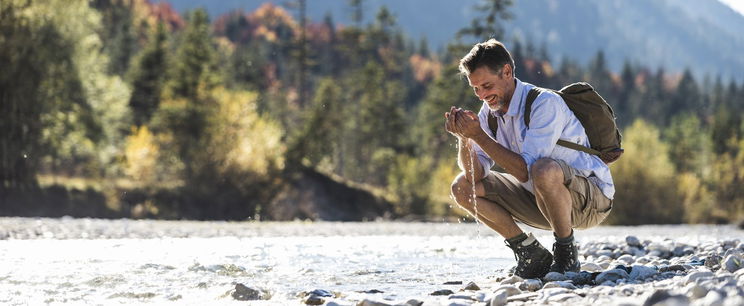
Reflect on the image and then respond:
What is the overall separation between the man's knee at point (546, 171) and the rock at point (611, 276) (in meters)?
0.84

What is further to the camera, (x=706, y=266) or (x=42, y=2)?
(x=42, y=2)

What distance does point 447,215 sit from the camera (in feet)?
126

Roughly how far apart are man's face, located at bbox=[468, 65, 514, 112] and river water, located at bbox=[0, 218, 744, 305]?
4.73ft

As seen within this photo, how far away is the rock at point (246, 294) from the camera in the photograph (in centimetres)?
547

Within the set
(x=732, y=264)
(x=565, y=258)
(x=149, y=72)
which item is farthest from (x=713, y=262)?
(x=149, y=72)

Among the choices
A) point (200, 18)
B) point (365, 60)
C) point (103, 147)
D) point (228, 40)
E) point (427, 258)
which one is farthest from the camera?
point (228, 40)

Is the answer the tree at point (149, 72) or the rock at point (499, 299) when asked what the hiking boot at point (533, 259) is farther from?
the tree at point (149, 72)

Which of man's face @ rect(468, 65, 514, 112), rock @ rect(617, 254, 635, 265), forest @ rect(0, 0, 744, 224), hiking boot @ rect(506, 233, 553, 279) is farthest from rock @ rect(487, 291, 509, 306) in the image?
forest @ rect(0, 0, 744, 224)

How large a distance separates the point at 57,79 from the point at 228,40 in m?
99.8

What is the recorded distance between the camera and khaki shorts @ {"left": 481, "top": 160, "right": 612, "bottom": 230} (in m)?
5.49

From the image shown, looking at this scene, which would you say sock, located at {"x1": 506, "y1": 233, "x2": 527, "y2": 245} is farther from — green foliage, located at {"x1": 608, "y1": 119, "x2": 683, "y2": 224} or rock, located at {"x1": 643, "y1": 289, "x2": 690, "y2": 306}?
green foliage, located at {"x1": 608, "y1": 119, "x2": 683, "y2": 224}

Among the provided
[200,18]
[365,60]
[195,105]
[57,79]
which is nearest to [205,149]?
[195,105]

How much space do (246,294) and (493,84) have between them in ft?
7.42

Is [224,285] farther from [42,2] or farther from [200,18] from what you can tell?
[200,18]
